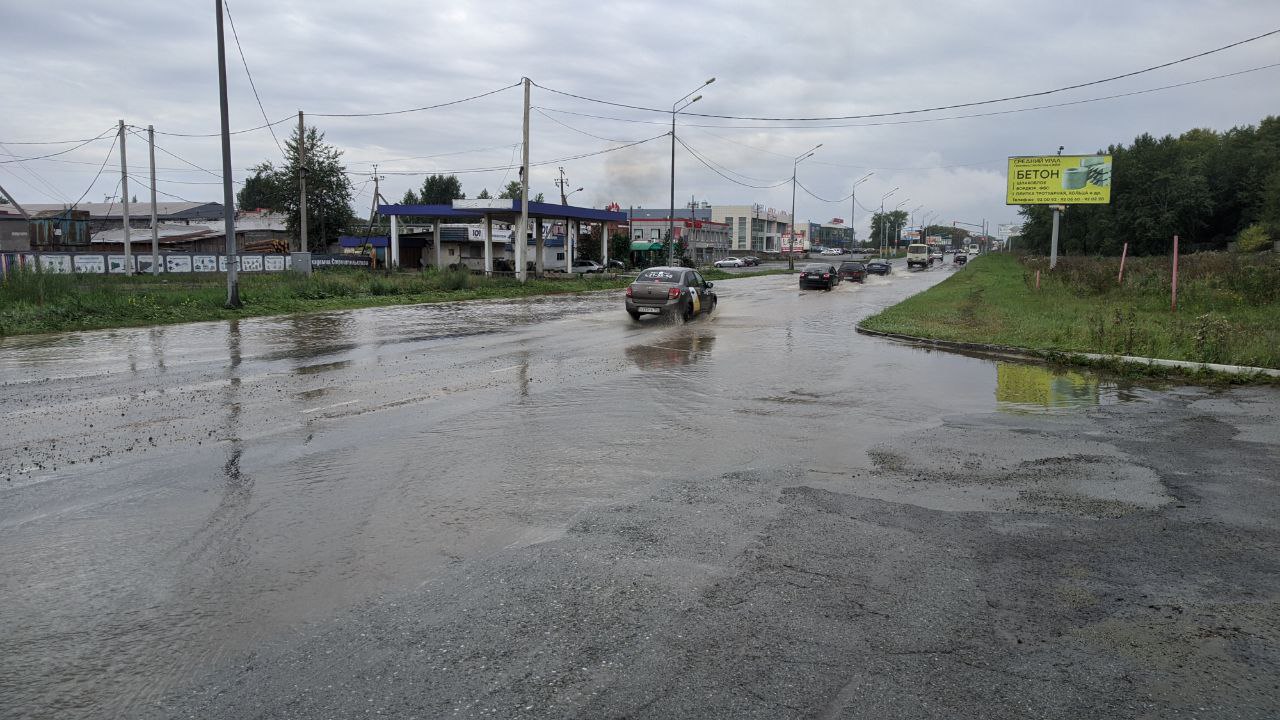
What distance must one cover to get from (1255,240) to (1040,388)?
5930cm

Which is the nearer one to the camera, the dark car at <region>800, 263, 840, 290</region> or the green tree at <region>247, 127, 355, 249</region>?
the dark car at <region>800, 263, 840, 290</region>

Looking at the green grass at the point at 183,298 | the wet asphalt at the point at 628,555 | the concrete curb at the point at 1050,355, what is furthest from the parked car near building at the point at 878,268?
the wet asphalt at the point at 628,555

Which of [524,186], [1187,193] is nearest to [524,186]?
[524,186]

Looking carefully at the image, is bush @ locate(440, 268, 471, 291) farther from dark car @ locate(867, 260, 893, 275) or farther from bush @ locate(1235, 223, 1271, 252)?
bush @ locate(1235, 223, 1271, 252)

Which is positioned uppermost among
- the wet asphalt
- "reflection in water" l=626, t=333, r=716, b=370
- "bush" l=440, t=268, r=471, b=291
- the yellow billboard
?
the yellow billboard

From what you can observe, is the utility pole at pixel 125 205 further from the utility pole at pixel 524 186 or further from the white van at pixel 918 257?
the white van at pixel 918 257

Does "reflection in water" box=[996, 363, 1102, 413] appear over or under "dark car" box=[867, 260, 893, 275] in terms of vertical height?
under

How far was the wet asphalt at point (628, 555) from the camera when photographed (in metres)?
3.39

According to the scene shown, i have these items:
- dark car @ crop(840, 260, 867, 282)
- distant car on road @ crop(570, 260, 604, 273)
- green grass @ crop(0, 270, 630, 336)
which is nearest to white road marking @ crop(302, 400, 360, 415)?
green grass @ crop(0, 270, 630, 336)

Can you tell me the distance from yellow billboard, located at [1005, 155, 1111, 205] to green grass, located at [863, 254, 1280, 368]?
1062cm

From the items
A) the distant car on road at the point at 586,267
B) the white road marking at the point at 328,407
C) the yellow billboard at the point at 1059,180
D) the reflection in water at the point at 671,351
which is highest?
the yellow billboard at the point at 1059,180

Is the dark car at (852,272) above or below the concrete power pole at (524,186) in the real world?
below

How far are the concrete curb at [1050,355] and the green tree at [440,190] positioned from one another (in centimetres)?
12039

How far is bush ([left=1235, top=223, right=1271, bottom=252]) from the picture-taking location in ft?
184
